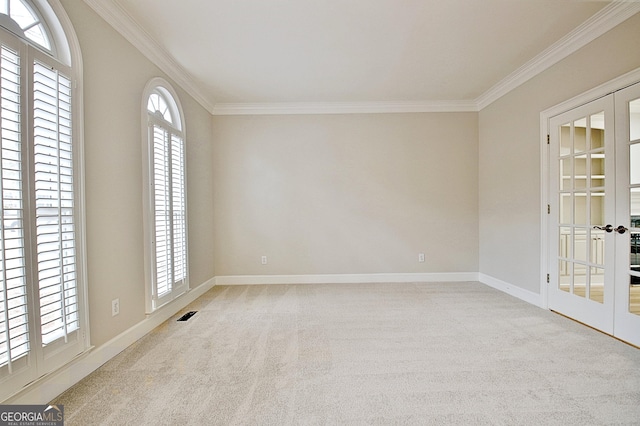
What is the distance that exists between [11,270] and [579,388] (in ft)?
10.7

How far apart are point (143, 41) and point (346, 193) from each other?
3.00 meters

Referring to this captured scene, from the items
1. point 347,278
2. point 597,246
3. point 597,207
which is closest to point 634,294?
point 597,246

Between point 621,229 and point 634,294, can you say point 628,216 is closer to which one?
point 621,229

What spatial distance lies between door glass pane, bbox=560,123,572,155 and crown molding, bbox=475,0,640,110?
0.67 meters

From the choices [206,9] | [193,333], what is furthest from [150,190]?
[206,9]

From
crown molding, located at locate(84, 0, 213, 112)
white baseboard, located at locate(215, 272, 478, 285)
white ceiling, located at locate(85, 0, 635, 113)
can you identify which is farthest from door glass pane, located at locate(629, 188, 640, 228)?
crown molding, located at locate(84, 0, 213, 112)

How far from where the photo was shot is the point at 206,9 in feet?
7.79

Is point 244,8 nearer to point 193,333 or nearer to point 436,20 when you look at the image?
point 436,20

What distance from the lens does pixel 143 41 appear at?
107 inches

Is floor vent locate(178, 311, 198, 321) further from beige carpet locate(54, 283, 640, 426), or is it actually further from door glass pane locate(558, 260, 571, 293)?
door glass pane locate(558, 260, 571, 293)

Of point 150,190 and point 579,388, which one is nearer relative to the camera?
point 579,388

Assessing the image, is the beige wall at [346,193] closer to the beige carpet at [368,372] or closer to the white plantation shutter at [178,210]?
the white plantation shutter at [178,210]

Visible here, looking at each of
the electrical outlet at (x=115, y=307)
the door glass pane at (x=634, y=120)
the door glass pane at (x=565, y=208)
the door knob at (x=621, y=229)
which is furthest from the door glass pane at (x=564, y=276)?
the electrical outlet at (x=115, y=307)

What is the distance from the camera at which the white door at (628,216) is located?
237cm
